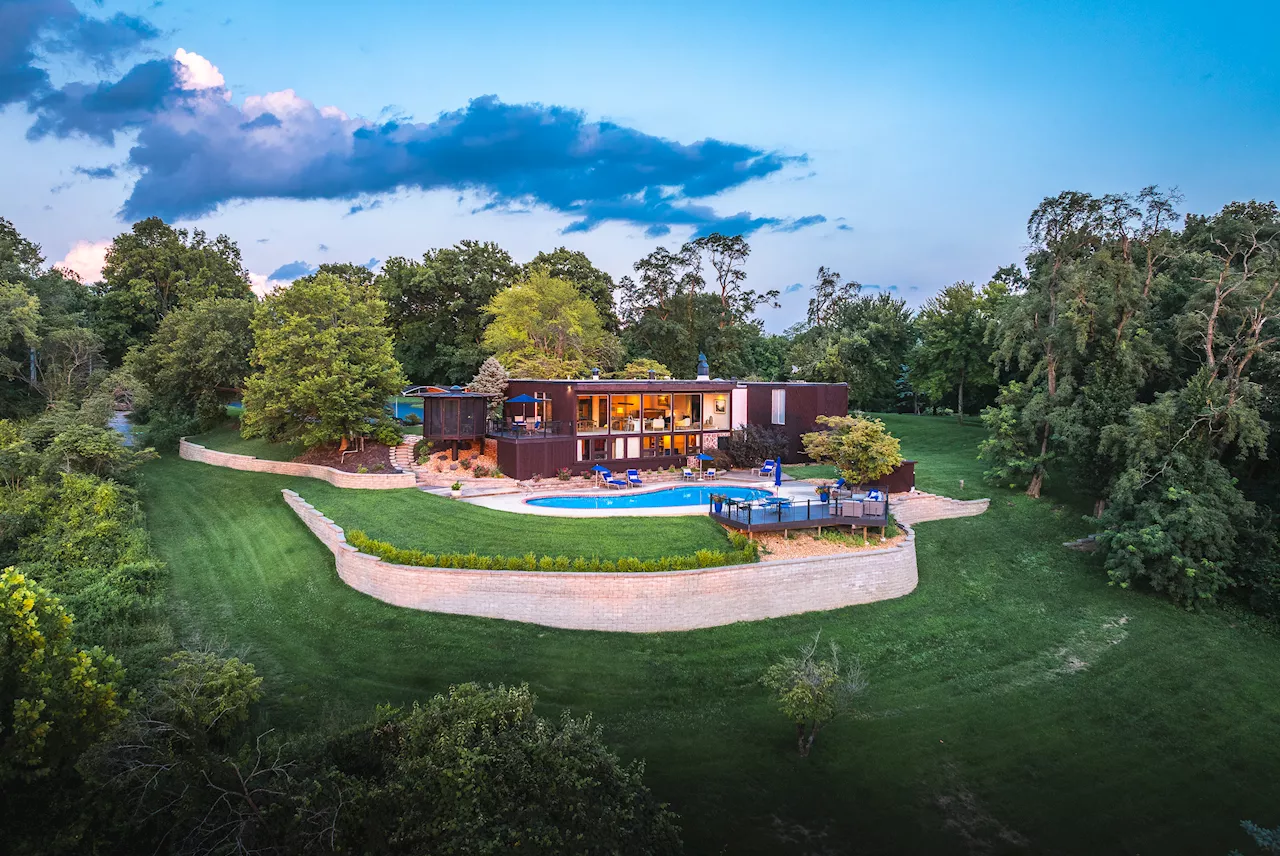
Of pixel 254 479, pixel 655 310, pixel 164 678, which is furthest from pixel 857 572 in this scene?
pixel 655 310

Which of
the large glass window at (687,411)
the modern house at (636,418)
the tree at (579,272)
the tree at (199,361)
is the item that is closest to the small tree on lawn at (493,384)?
the modern house at (636,418)

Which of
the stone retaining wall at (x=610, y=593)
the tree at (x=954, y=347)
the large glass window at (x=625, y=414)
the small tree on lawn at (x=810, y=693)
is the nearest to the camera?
the small tree on lawn at (x=810, y=693)

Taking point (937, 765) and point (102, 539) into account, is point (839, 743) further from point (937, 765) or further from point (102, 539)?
point (102, 539)

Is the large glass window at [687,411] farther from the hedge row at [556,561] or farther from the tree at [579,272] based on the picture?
the tree at [579,272]

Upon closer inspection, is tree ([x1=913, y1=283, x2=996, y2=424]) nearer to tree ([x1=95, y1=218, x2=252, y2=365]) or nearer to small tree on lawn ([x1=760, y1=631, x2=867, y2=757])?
small tree on lawn ([x1=760, y1=631, x2=867, y2=757])

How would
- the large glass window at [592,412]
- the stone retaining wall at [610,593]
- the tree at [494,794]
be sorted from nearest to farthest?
the tree at [494,794] < the stone retaining wall at [610,593] < the large glass window at [592,412]

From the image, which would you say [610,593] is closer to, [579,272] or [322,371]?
[322,371]

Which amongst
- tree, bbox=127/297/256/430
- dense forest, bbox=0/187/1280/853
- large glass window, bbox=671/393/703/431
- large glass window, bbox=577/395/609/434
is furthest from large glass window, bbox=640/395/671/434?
tree, bbox=127/297/256/430
